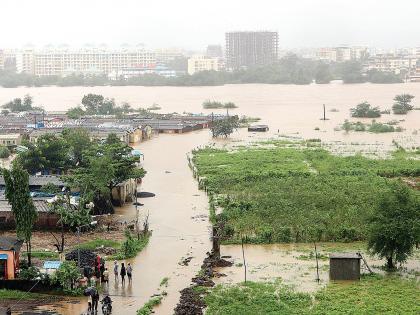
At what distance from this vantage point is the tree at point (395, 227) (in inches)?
463

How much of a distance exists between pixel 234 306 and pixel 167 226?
224 inches

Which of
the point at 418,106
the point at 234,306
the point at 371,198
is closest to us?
the point at 234,306

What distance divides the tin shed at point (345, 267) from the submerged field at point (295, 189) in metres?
2.62

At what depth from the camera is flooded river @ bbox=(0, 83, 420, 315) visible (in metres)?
12.0

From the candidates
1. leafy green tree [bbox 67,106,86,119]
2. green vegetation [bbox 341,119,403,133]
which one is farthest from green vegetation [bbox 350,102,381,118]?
leafy green tree [bbox 67,106,86,119]

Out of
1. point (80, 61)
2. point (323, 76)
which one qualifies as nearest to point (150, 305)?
point (323, 76)

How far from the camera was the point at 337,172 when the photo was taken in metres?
21.8

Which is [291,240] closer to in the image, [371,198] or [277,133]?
[371,198]

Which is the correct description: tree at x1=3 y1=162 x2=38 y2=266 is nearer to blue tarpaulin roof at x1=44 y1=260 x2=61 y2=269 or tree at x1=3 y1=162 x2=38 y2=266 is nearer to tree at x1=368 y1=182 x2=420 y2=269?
blue tarpaulin roof at x1=44 y1=260 x2=61 y2=269

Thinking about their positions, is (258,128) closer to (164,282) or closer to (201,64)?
(164,282)

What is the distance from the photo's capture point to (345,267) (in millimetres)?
11609

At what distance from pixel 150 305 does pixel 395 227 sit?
410cm

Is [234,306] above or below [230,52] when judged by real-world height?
below

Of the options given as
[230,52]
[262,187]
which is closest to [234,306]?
[262,187]
